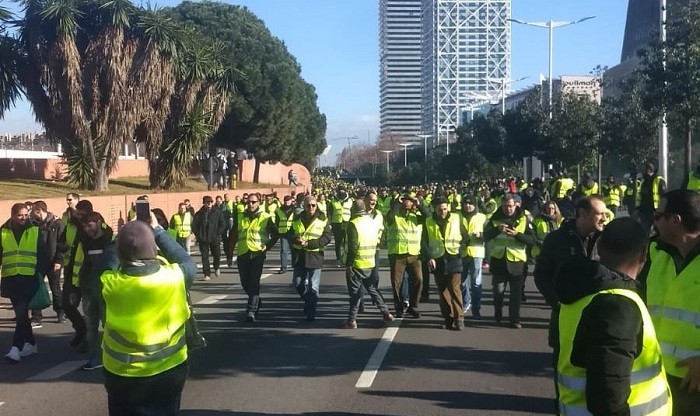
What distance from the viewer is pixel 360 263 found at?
41.4 ft

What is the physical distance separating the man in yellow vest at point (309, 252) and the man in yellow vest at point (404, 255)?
91 centimetres

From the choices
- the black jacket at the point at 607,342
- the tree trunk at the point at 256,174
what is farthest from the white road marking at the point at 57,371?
the tree trunk at the point at 256,174

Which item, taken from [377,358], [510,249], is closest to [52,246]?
[377,358]

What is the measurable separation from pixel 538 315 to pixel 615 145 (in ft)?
70.7

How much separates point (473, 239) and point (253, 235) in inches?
121

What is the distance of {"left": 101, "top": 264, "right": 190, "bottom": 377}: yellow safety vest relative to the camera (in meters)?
5.19

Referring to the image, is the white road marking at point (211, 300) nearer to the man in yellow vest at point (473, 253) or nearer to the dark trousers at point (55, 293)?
the dark trousers at point (55, 293)

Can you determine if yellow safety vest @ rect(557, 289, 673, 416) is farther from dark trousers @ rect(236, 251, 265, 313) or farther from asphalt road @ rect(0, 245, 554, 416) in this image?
dark trousers @ rect(236, 251, 265, 313)

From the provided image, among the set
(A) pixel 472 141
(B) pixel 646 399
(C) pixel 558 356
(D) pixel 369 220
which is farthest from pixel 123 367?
(A) pixel 472 141

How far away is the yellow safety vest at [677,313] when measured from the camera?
4602 mm

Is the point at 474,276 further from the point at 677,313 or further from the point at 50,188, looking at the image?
the point at 50,188

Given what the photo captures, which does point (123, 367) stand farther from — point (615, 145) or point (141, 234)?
point (615, 145)

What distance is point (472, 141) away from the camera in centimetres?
6012

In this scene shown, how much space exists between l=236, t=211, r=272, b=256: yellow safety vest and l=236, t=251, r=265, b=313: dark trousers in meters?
0.10
